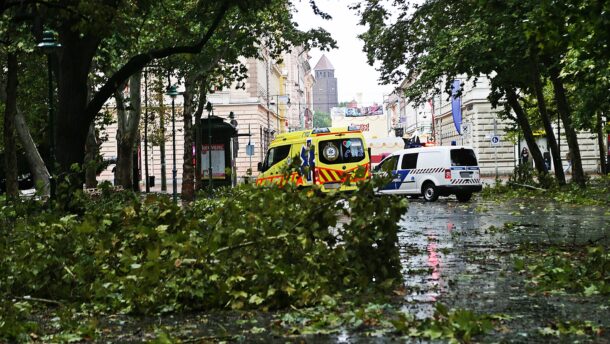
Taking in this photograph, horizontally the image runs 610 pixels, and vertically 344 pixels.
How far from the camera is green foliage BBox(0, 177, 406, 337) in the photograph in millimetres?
7648

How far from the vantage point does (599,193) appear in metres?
29.1

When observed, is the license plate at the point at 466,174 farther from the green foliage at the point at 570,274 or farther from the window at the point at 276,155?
the green foliage at the point at 570,274

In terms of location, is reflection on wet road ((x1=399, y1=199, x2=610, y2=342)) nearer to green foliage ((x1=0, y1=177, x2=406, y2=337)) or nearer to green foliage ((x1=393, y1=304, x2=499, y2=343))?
green foliage ((x1=393, y1=304, x2=499, y2=343))

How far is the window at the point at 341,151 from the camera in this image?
96.3 ft

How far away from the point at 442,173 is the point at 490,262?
19.3 meters

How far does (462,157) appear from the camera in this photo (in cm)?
2972

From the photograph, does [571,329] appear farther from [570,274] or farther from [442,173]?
[442,173]

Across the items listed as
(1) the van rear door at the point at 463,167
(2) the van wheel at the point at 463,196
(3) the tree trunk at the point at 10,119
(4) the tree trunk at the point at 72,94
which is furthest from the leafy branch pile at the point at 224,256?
(2) the van wheel at the point at 463,196

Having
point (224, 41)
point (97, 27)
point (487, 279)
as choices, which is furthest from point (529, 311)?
point (224, 41)

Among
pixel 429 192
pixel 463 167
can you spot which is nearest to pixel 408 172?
pixel 429 192

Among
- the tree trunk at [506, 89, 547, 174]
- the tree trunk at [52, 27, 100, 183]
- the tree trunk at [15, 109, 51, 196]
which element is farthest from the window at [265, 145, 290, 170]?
the tree trunk at [52, 27, 100, 183]

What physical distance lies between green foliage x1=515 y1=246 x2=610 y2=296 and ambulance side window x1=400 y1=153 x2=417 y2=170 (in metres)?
20.5

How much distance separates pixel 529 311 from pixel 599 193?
23364 millimetres

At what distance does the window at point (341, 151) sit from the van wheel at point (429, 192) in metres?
2.55
